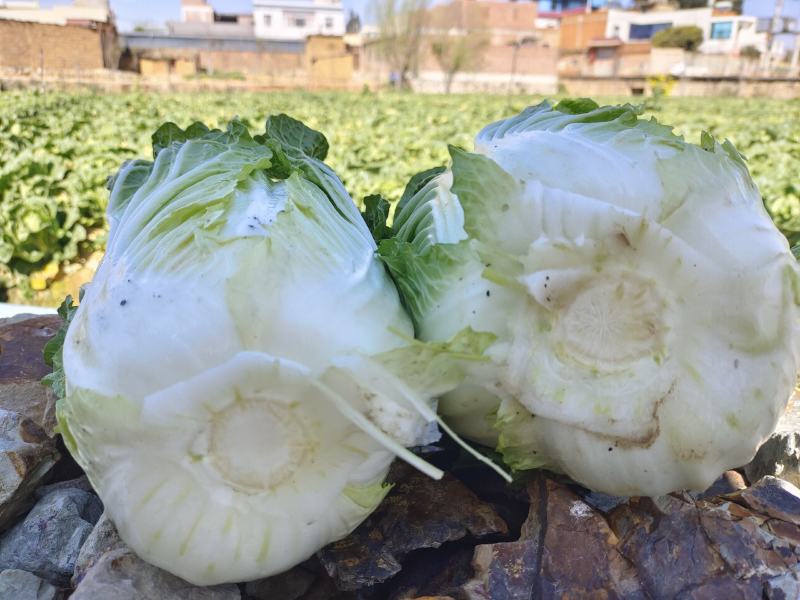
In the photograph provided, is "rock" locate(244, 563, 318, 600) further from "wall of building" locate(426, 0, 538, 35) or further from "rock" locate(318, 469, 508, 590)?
"wall of building" locate(426, 0, 538, 35)

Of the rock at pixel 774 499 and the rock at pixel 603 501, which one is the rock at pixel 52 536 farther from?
the rock at pixel 774 499

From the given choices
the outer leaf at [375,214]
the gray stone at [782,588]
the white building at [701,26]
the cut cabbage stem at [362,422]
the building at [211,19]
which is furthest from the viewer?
the white building at [701,26]

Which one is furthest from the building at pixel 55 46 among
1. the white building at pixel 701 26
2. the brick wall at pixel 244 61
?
the white building at pixel 701 26

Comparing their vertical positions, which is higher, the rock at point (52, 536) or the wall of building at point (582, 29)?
the wall of building at point (582, 29)

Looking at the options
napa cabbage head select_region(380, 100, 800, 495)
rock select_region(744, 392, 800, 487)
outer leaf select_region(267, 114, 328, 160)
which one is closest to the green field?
rock select_region(744, 392, 800, 487)

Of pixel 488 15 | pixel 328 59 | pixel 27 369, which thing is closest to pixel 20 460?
pixel 27 369

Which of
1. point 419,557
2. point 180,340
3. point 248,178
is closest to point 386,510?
point 419,557

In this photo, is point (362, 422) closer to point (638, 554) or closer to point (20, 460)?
point (638, 554)
